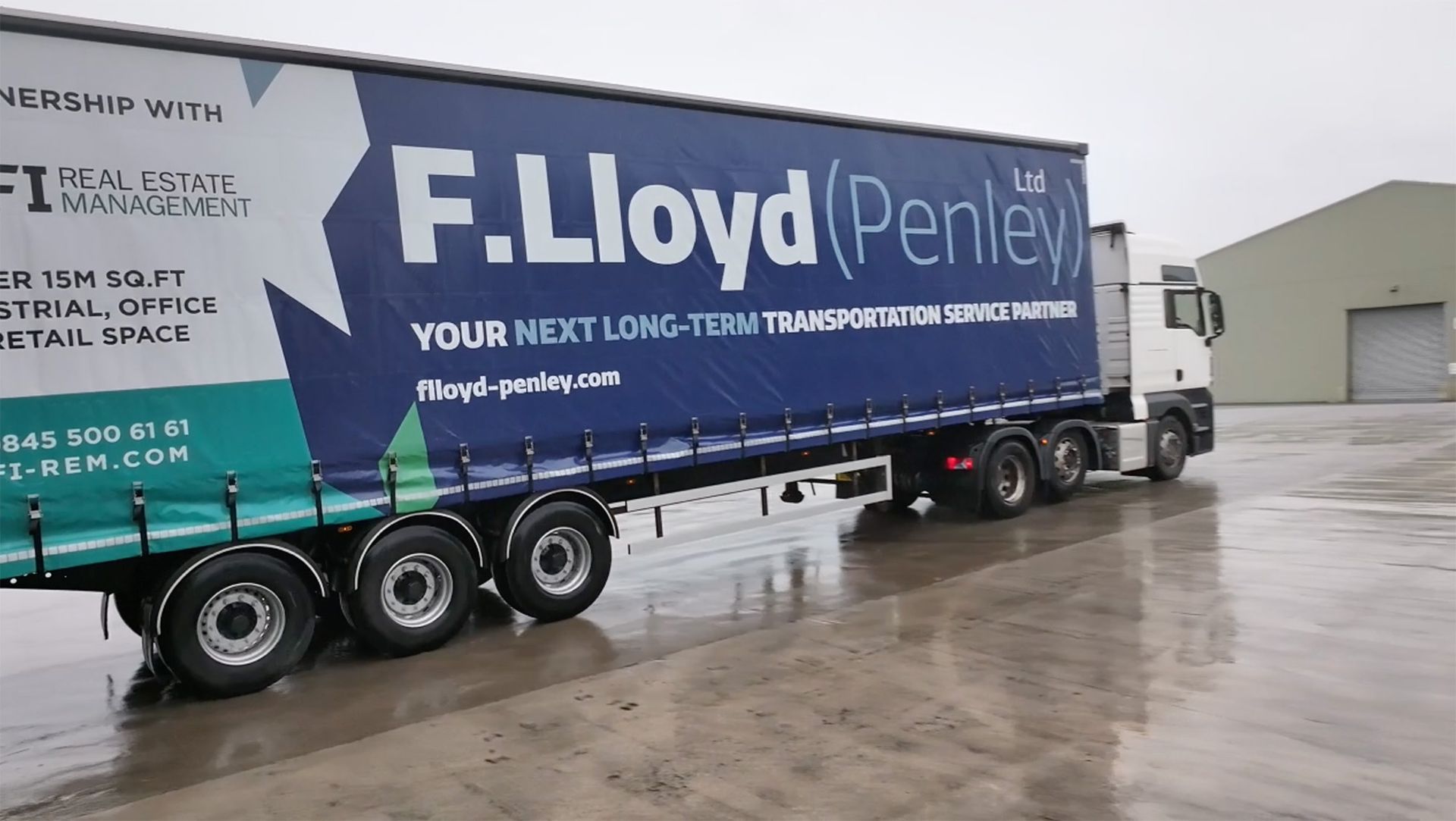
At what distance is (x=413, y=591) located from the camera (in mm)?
7430

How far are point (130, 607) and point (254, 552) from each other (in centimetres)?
124

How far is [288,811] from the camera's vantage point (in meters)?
4.72

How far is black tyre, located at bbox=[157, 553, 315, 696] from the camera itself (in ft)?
21.0

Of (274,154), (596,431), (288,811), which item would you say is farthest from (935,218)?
(288,811)

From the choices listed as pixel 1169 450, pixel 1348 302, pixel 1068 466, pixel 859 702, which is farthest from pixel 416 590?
pixel 1348 302

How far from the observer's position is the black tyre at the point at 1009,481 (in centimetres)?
1177

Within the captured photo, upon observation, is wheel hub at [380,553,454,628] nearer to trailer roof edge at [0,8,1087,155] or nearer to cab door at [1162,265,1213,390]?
trailer roof edge at [0,8,1087,155]

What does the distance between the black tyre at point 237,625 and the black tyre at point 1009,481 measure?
7626 millimetres

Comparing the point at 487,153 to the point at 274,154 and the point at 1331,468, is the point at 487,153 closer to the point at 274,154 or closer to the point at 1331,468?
the point at 274,154

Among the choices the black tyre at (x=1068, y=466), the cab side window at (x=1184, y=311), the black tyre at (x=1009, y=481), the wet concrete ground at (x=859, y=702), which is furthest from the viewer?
the cab side window at (x=1184, y=311)

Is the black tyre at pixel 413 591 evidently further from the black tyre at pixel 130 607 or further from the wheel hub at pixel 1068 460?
the wheel hub at pixel 1068 460

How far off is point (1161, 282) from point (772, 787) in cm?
1157

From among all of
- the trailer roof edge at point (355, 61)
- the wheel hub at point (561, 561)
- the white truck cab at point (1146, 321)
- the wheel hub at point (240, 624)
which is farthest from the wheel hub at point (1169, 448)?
the wheel hub at point (240, 624)

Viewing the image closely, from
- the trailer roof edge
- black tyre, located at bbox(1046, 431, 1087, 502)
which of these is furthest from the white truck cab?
the trailer roof edge
